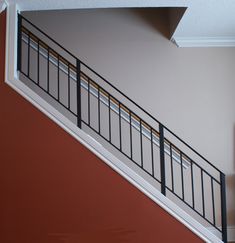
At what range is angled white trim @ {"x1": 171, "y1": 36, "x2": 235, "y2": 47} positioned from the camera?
5.06 meters

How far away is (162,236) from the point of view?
335 cm

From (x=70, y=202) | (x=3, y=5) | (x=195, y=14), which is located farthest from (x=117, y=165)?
(x=195, y=14)

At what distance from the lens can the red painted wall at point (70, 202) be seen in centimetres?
334

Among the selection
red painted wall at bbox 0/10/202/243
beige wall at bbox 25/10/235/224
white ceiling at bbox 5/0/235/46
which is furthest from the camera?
beige wall at bbox 25/10/235/224

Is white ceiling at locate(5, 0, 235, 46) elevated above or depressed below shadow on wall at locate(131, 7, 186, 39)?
below

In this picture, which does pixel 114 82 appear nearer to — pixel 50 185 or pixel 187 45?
pixel 187 45

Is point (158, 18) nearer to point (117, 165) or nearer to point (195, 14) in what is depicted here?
point (195, 14)

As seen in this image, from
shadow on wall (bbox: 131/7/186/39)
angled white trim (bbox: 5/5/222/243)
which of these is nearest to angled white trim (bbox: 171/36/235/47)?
shadow on wall (bbox: 131/7/186/39)

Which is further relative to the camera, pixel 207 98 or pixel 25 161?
pixel 207 98

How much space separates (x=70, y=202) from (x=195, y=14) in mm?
2989

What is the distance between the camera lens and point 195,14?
13.7 feet

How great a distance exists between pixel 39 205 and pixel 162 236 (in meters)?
1.41

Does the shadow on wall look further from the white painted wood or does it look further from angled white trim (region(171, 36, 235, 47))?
the white painted wood

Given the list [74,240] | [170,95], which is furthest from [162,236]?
[170,95]
